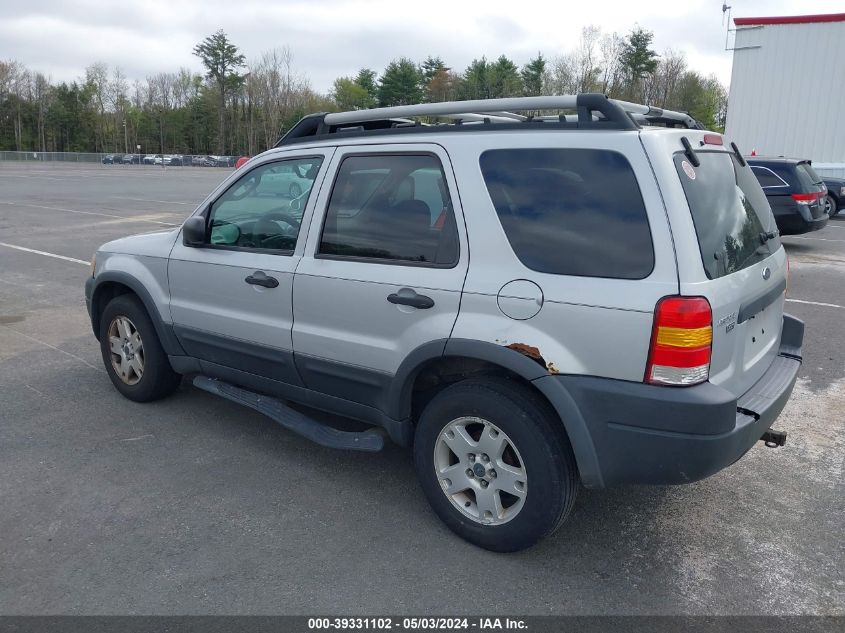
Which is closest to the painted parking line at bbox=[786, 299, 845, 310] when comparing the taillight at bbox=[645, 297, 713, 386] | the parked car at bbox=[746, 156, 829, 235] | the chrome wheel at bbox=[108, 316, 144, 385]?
the parked car at bbox=[746, 156, 829, 235]

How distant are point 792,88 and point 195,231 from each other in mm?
26403

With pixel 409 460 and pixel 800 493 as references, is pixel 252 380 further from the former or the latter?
pixel 800 493

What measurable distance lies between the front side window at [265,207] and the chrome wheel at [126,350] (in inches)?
42.6

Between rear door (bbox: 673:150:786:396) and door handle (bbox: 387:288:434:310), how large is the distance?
111 cm

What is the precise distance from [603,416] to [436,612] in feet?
3.35

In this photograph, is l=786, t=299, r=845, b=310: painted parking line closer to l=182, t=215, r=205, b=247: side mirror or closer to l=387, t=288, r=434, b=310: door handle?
l=387, t=288, r=434, b=310: door handle

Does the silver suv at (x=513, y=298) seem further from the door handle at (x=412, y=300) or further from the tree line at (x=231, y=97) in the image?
the tree line at (x=231, y=97)

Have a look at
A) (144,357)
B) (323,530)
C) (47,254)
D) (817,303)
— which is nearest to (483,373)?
(323,530)

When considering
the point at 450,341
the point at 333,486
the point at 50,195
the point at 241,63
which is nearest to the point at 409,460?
the point at 333,486

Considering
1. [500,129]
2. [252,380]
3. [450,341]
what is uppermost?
[500,129]

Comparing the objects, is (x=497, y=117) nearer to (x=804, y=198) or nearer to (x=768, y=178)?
(x=804, y=198)

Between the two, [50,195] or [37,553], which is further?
[50,195]

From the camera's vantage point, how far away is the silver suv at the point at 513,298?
9.05ft

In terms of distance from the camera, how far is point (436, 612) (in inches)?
111
